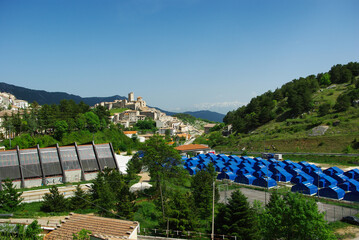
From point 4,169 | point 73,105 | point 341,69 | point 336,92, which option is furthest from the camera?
point 341,69

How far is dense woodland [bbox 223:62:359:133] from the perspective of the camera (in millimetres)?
63444

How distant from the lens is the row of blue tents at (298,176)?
24.5 meters

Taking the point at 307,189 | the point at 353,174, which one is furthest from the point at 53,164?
the point at 353,174

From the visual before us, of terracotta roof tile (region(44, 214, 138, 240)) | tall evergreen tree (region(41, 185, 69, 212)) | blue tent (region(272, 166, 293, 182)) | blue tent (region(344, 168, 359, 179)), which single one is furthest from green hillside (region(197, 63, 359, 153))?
terracotta roof tile (region(44, 214, 138, 240))

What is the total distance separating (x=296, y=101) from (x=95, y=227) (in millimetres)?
66852

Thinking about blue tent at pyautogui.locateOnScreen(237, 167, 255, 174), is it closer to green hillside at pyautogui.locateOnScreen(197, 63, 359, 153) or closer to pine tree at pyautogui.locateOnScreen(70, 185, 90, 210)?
green hillside at pyautogui.locateOnScreen(197, 63, 359, 153)

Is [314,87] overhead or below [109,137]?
overhead

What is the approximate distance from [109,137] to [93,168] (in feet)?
85.9

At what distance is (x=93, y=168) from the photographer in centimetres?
3123

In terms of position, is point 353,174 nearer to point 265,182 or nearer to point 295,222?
point 265,182

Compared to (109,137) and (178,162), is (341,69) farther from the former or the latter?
(178,162)

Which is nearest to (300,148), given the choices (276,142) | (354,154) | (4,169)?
(276,142)

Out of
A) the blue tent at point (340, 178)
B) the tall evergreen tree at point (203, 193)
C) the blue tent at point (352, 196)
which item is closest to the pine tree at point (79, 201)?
the tall evergreen tree at point (203, 193)

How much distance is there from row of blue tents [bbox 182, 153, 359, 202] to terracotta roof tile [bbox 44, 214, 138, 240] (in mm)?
12069
